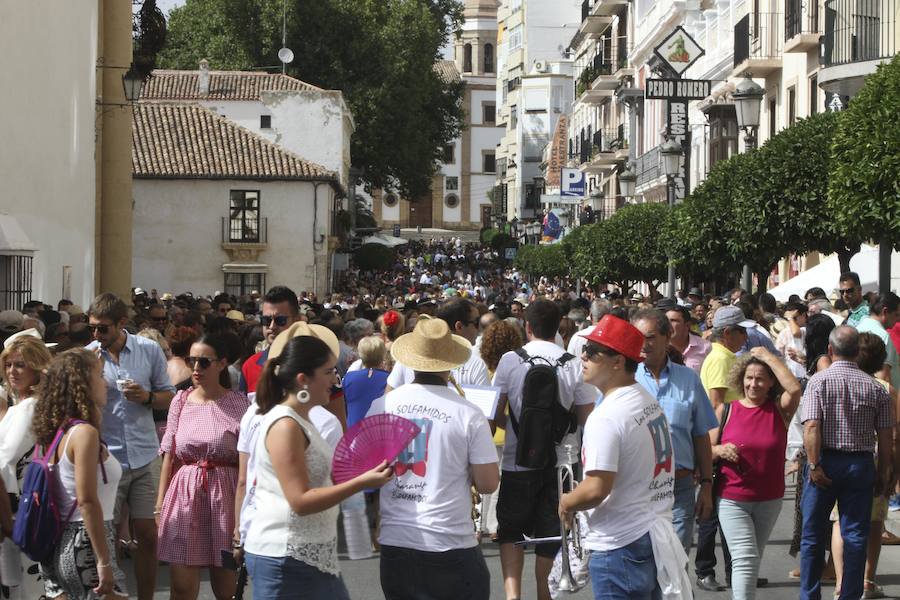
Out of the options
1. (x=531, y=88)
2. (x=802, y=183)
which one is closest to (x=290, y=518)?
(x=802, y=183)

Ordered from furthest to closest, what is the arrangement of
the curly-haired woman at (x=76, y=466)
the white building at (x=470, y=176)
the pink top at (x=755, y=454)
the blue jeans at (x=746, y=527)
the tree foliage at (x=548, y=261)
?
the white building at (x=470, y=176), the tree foliage at (x=548, y=261), the pink top at (x=755, y=454), the blue jeans at (x=746, y=527), the curly-haired woman at (x=76, y=466)

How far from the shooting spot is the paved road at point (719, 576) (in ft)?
30.3

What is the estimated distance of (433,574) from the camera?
19.6 feet

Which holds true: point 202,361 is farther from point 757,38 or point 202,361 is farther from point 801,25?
point 757,38

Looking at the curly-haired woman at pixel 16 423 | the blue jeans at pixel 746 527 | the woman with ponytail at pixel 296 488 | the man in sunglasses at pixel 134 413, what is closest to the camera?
the woman with ponytail at pixel 296 488

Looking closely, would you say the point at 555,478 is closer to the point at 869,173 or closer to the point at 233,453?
the point at 233,453

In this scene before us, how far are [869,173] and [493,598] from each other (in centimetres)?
755

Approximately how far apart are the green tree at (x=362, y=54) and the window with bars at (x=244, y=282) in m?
9.61

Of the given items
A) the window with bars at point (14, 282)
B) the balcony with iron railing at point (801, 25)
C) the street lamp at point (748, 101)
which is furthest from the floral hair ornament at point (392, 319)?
the balcony with iron railing at point (801, 25)

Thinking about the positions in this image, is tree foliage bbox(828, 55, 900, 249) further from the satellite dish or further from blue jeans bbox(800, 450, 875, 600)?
the satellite dish

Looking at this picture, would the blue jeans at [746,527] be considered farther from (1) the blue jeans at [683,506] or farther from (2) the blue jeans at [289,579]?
(2) the blue jeans at [289,579]

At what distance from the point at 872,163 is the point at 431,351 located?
9753 mm

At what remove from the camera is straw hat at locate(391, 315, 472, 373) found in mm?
6285

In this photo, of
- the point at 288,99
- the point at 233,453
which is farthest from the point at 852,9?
the point at 288,99
